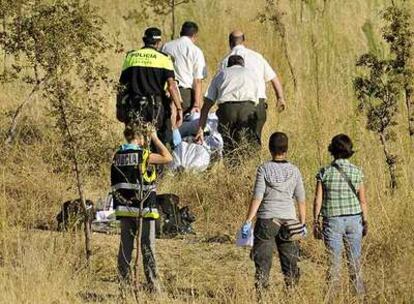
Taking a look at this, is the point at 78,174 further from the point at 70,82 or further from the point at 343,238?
the point at 343,238

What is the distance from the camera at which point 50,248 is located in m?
8.45

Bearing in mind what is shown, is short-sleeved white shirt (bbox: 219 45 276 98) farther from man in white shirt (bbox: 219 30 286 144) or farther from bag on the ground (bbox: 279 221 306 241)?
bag on the ground (bbox: 279 221 306 241)

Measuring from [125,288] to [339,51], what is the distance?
9202 mm

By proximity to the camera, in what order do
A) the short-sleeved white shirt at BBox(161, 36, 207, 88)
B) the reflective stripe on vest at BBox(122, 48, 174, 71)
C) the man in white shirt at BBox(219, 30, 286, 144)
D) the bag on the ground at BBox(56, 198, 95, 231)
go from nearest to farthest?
the bag on the ground at BBox(56, 198, 95, 231), the reflective stripe on vest at BBox(122, 48, 174, 71), the man in white shirt at BBox(219, 30, 286, 144), the short-sleeved white shirt at BBox(161, 36, 207, 88)

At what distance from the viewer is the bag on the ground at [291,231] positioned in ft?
24.7

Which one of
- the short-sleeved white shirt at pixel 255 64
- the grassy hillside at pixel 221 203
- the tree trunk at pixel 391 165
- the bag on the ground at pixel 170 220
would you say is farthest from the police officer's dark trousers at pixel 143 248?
the short-sleeved white shirt at pixel 255 64

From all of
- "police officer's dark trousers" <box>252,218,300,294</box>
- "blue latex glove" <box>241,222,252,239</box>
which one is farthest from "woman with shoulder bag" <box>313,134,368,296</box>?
"blue latex glove" <box>241,222,252,239</box>

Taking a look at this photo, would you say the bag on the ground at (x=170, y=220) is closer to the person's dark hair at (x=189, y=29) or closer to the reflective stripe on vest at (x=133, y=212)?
the reflective stripe on vest at (x=133, y=212)

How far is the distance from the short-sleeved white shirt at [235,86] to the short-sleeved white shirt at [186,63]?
558mm

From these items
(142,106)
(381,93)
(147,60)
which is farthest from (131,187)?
(381,93)

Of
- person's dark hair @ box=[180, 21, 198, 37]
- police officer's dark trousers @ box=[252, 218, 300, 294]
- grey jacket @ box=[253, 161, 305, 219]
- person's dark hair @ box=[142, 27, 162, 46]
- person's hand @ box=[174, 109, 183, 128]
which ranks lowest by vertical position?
police officer's dark trousers @ box=[252, 218, 300, 294]

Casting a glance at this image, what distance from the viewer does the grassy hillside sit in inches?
300

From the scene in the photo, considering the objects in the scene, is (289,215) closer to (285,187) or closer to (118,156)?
(285,187)

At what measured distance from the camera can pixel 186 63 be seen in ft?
A: 39.3
